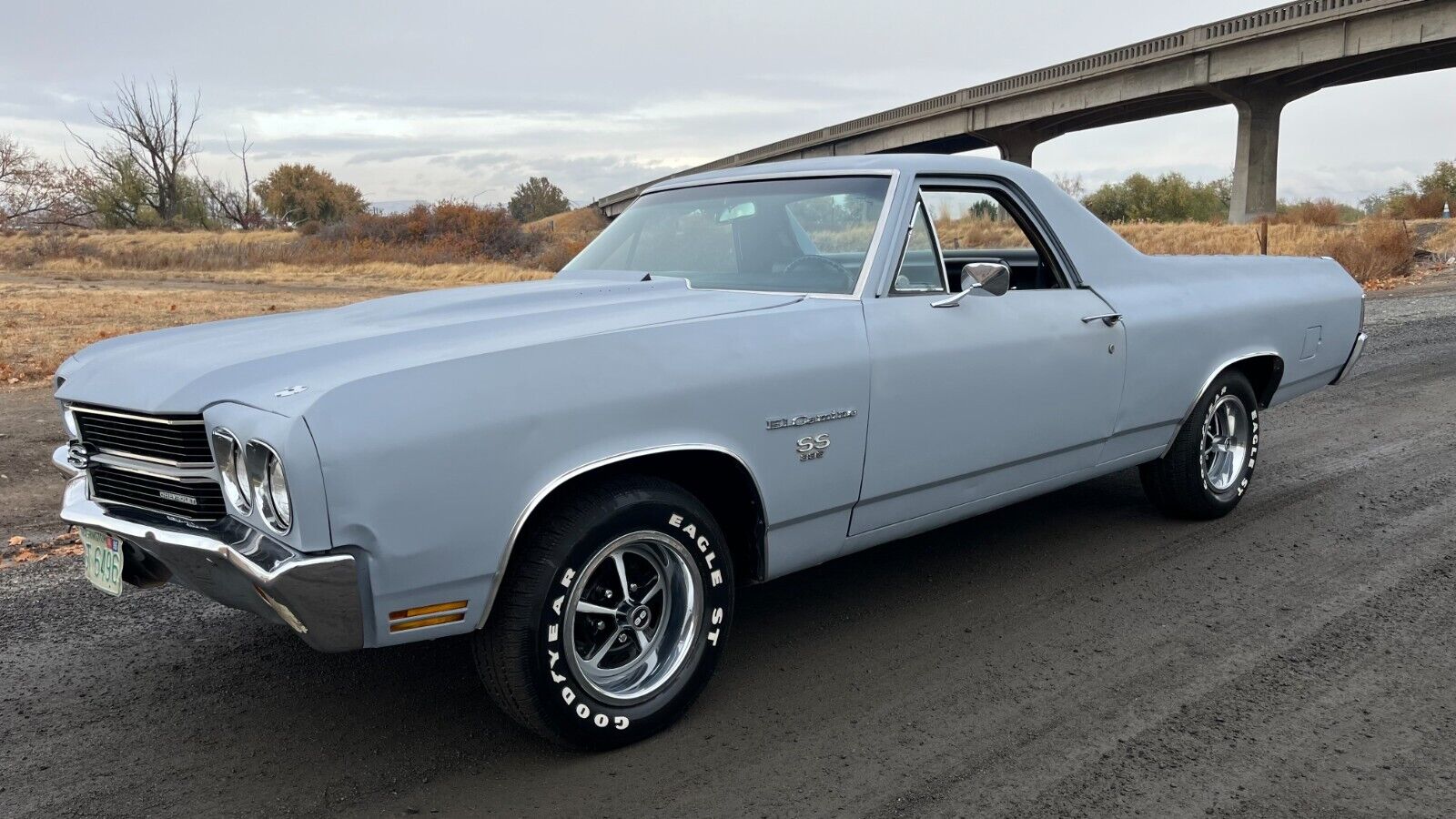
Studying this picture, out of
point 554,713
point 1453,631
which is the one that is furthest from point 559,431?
point 1453,631

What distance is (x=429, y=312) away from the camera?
344 centimetres

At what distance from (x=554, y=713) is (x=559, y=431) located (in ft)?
2.41

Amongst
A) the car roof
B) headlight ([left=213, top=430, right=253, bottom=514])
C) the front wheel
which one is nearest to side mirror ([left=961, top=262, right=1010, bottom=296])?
the car roof

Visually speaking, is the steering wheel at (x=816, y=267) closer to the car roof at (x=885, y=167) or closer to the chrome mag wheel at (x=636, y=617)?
the car roof at (x=885, y=167)

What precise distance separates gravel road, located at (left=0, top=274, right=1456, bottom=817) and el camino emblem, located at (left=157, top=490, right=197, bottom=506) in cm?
72

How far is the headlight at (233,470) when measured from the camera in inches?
99.1

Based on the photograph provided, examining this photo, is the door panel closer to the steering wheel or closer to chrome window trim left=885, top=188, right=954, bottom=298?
chrome window trim left=885, top=188, right=954, bottom=298

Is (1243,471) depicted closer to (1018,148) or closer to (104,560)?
(104,560)

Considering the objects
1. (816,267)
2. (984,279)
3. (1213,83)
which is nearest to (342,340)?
(816,267)

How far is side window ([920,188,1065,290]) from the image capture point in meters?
4.04

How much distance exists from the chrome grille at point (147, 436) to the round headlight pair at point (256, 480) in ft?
0.40

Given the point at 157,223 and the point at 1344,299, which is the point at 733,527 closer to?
the point at 1344,299

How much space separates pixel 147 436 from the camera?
281cm

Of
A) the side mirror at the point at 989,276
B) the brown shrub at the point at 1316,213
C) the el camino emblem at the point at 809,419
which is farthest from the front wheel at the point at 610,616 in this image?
the brown shrub at the point at 1316,213
